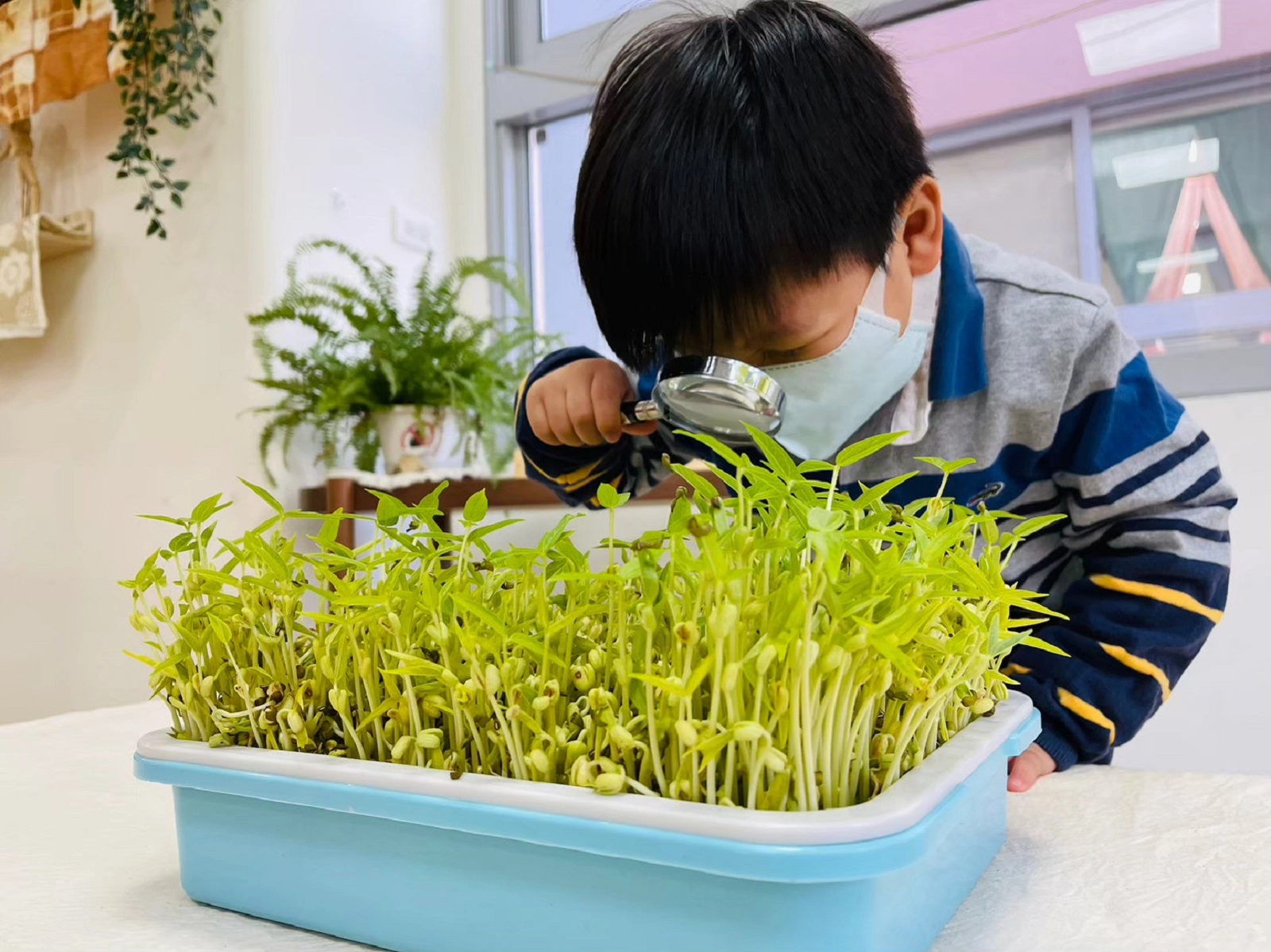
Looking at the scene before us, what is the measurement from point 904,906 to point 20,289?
1.71 m

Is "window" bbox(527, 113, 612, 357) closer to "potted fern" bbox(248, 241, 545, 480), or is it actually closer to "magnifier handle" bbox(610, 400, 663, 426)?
"potted fern" bbox(248, 241, 545, 480)

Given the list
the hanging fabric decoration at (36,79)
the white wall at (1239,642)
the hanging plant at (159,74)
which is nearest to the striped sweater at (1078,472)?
the white wall at (1239,642)

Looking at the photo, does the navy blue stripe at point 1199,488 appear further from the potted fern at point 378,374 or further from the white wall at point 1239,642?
the potted fern at point 378,374

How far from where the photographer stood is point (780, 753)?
24 centimetres

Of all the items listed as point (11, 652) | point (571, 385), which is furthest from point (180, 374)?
point (571, 385)

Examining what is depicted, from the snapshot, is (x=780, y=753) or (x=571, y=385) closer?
(x=780, y=753)

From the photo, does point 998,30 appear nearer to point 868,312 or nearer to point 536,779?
point 868,312

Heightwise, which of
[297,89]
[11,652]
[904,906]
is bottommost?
[11,652]

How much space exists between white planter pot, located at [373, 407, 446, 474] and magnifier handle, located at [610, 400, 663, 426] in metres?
0.80

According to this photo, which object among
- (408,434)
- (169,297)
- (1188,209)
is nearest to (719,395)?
(408,434)

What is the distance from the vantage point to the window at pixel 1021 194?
4.80 feet

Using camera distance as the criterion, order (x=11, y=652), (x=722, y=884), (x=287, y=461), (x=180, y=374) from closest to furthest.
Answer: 1. (x=722, y=884)
2. (x=287, y=461)
3. (x=180, y=374)
4. (x=11, y=652)

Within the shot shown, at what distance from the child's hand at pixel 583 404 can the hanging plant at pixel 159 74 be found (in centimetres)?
99

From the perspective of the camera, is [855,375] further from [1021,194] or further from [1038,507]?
[1021,194]
